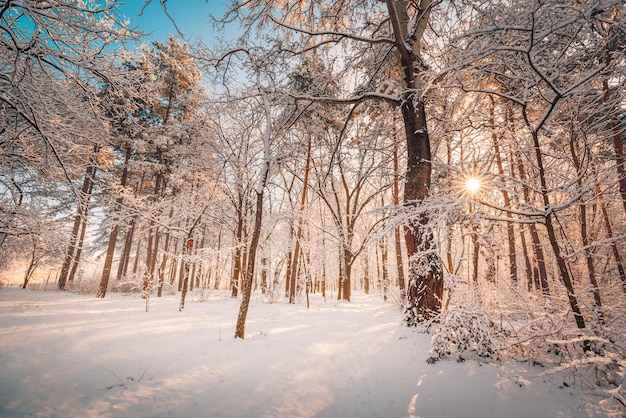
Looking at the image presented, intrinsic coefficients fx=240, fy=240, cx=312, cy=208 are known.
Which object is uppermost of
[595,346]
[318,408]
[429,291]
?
[429,291]

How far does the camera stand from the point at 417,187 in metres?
4.89

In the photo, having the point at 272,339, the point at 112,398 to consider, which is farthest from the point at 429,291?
the point at 112,398

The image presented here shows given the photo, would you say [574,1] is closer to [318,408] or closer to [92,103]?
[318,408]

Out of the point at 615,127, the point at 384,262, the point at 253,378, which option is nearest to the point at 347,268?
the point at 384,262

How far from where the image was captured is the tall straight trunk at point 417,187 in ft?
14.9

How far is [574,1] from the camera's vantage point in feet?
9.27

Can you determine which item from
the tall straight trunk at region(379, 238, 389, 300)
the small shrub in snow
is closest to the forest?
the small shrub in snow

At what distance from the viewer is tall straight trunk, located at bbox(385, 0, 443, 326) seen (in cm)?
454

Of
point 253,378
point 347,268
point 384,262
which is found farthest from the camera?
point 384,262

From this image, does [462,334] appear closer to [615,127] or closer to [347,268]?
[615,127]

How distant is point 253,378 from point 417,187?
14.6 feet

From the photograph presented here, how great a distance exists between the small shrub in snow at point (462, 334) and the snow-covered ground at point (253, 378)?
0.53 feet

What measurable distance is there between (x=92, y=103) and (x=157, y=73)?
486 inches

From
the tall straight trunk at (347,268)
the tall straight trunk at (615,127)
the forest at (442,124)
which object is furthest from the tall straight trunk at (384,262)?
the tall straight trunk at (615,127)
